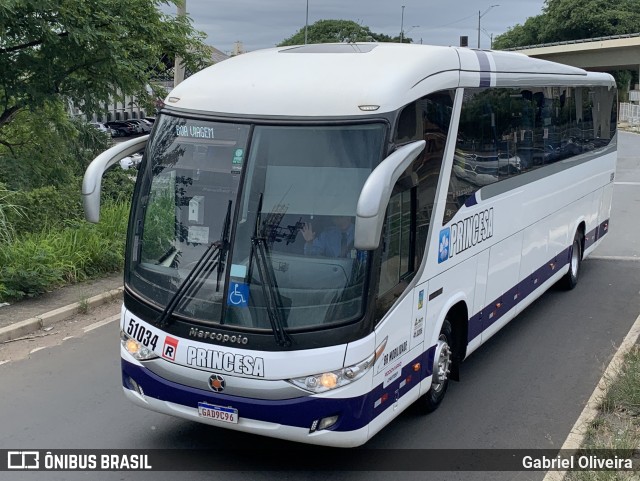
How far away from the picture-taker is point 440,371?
6734mm

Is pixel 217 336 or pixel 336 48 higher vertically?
pixel 336 48

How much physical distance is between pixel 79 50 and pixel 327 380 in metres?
10.4

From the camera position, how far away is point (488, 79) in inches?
290

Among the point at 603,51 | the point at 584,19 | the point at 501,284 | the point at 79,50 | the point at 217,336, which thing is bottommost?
the point at 501,284

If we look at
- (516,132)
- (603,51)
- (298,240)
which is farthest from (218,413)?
(603,51)

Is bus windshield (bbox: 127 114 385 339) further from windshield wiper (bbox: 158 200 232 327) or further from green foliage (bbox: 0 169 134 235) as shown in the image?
green foliage (bbox: 0 169 134 235)

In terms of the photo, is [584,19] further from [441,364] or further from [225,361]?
[225,361]

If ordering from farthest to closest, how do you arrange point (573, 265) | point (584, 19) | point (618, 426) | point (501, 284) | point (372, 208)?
1. point (584, 19)
2. point (573, 265)
3. point (501, 284)
4. point (618, 426)
5. point (372, 208)

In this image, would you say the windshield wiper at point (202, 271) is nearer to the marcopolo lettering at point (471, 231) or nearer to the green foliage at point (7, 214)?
the marcopolo lettering at point (471, 231)

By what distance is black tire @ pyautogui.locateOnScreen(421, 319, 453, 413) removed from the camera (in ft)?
21.6

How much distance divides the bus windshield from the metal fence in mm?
66792

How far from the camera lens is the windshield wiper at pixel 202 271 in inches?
208

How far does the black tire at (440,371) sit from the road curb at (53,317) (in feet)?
16.2

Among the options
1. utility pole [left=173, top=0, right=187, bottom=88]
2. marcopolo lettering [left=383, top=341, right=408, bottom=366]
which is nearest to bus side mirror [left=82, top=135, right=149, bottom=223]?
marcopolo lettering [left=383, top=341, right=408, bottom=366]
